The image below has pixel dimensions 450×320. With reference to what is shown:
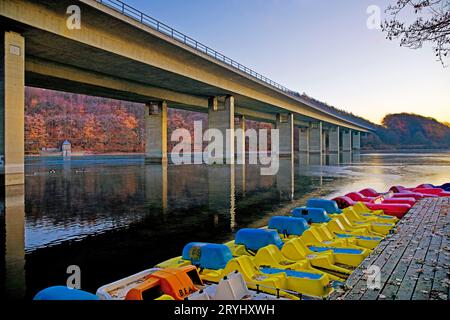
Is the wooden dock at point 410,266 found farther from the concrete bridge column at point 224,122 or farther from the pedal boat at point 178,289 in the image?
the concrete bridge column at point 224,122

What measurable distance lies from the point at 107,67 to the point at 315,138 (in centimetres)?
8795

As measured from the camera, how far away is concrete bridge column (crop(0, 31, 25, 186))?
79.7 feet

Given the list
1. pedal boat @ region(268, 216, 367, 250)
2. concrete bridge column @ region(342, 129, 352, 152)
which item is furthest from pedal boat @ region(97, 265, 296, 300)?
concrete bridge column @ region(342, 129, 352, 152)

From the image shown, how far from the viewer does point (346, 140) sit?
165 meters

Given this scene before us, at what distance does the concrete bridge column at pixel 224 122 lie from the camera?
54156 mm

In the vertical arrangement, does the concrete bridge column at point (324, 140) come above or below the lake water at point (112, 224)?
above

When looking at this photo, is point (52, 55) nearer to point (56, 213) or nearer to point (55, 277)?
point (56, 213)

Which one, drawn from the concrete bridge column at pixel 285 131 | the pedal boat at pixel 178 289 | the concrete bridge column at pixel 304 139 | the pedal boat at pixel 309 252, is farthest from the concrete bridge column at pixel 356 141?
the pedal boat at pixel 178 289

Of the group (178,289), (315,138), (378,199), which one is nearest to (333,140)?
(315,138)

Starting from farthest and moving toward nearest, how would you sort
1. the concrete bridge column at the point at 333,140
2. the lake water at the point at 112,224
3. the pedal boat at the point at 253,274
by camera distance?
the concrete bridge column at the point at 333,140 < the lake water at the point at 112,224 < the pedal boat at the point at 253,274

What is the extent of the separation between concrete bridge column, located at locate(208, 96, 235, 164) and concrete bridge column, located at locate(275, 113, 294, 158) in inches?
1191

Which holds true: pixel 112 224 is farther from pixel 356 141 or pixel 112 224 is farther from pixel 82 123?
pixel 356 141

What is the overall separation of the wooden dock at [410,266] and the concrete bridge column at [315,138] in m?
104
